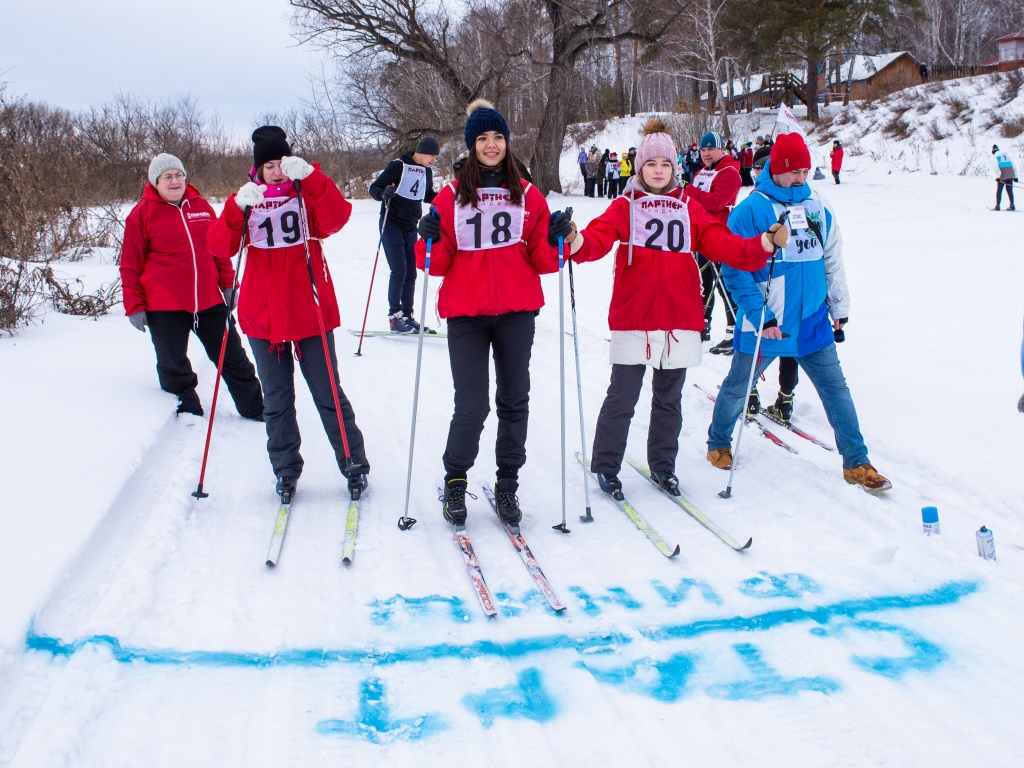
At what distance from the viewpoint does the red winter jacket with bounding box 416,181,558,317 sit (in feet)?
12.0

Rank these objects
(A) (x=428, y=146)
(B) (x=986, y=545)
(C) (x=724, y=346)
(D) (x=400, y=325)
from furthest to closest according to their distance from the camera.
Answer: (D) (x=400, y=325) → (A) (x=428, y=146) → (C) (x=724, y=346) → (B) (x=986, y=545)

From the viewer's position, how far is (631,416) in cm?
426

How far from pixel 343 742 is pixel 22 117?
438 inches

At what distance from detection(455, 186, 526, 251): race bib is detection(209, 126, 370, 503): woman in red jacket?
0.62 meters

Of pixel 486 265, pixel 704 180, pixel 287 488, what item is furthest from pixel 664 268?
pixel 704 180

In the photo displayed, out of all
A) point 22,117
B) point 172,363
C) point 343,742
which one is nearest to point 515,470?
point 343,742

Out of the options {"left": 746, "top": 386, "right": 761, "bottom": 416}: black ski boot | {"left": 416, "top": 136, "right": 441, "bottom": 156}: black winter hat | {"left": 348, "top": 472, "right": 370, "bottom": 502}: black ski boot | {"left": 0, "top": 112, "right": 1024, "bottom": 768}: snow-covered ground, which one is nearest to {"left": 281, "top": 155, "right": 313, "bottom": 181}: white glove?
{"left": 348, "top": 472, "right": 370, "bottom": 502}: black ski boot

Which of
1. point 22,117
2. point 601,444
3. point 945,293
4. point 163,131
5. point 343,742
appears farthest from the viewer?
point 163,131

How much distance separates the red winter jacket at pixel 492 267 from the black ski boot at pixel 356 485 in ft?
3.66

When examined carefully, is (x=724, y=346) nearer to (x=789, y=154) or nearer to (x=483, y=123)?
(x=789, y=154)

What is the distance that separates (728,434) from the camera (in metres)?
4.80

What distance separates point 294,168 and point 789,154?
259 cm

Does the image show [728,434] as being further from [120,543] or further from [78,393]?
[78,393]

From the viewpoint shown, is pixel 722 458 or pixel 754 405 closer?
pixel 722 458
